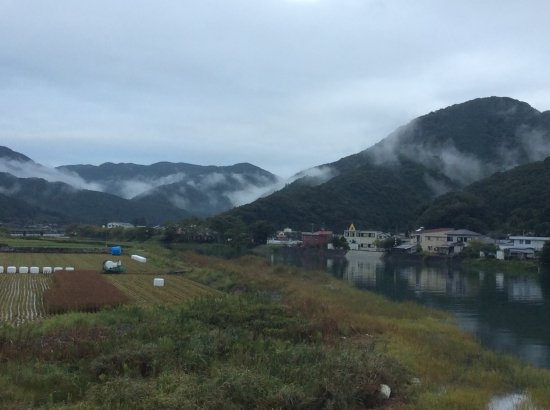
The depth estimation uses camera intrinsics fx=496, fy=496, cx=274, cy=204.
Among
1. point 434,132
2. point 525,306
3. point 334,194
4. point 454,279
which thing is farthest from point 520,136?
point 525,306

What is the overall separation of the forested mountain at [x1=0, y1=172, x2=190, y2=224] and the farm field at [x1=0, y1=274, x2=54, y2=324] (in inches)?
4281

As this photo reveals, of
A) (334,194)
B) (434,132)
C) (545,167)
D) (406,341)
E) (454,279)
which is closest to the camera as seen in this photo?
(406,341)

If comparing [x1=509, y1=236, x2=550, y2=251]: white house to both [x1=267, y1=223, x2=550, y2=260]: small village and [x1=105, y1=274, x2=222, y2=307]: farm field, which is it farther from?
[x1=105, y1=274, x2=222, y2=307]: farm field

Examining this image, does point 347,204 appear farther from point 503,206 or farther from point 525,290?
point 525,290

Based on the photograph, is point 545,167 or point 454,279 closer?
point 454,279

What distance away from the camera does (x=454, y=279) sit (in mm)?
33781

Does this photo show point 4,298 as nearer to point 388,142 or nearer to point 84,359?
point 84,359

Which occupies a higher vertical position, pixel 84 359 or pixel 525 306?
pixel 84 359

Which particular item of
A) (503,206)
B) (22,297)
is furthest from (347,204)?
(22,297)

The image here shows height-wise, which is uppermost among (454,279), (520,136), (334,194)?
(520,136)

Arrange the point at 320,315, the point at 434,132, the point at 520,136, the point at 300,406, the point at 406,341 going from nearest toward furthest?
the point at 300,406 < the point at 406,341 < the point at 320,315 < the point at 520,136 < the point at 434,132

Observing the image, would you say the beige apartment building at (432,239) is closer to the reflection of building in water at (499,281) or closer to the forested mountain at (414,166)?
the reflection of building in water at (499,281)

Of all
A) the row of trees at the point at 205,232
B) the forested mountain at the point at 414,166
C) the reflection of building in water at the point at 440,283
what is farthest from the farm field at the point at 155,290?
the forested mountain at the point at 414,166

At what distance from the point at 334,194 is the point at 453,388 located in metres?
88.1
